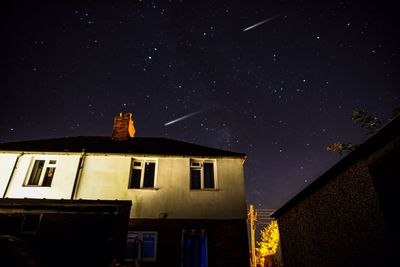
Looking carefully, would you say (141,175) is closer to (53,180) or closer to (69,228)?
(53,180)

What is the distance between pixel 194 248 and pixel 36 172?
33.1 ft

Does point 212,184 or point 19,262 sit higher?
point 212,184

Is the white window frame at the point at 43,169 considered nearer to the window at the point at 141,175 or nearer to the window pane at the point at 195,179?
the window at the point at 141,175

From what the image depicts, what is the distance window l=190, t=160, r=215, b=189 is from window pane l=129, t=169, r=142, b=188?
10.3 feet

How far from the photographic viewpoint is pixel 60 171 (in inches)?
606

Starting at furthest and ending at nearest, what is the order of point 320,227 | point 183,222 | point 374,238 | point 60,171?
point 60,171 → point 183,222 → point 320,227 → point 374,238

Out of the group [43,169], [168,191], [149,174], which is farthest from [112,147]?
[168,191]

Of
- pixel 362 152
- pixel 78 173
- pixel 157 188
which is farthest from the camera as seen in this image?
pixel 78 173

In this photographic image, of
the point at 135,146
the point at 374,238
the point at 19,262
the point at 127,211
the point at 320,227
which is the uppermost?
the point at 135,146

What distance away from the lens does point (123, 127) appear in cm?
2005

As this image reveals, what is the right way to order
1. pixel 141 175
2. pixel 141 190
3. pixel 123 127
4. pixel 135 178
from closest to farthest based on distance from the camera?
pixel 141 190, pixel 141 175, pixel 135 178, pixel 123 127

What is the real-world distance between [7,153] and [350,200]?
17544mm

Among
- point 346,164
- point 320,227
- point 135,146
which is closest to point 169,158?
point 135,146

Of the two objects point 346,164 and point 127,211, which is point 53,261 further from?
point 346,164
